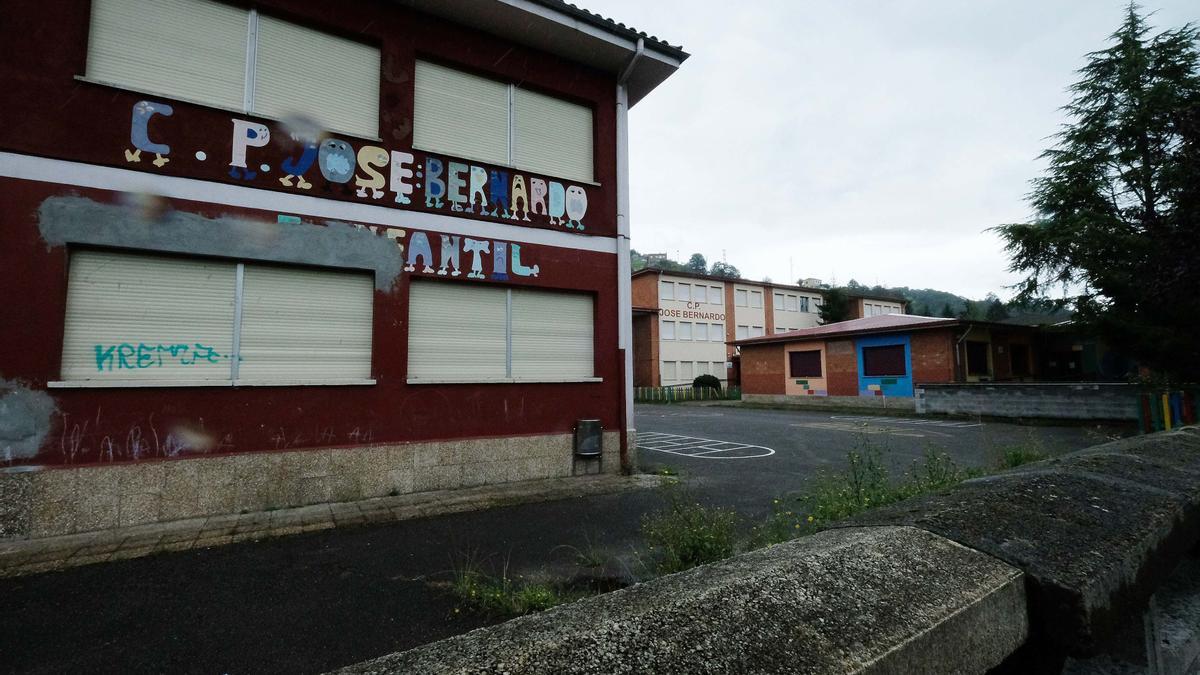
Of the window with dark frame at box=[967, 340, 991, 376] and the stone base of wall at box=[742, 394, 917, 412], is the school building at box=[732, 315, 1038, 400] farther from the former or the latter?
the stone base of wall at box=[742, 394, 917, 412]

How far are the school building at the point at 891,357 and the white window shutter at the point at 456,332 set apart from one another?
21265mm

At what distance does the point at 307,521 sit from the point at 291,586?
1761 millimetres

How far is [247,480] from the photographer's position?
5953 mm

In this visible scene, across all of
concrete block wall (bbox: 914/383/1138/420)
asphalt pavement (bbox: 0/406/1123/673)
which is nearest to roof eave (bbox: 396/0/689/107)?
asphalt pavement (bbox: 0/406/1123/673)

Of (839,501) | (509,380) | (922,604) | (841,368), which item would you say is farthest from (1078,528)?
(841,368)

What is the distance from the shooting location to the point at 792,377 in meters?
28.5

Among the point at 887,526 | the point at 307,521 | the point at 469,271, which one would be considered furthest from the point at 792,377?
the point at 887,526

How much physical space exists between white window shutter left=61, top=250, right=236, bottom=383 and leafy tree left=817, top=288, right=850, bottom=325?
4667 centimetres

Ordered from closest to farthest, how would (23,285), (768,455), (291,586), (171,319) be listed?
(291,586) < (23,285) < (171,319) < (768,455)

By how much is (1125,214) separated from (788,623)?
2154cm

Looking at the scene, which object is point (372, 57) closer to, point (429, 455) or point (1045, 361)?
point (429, 455)

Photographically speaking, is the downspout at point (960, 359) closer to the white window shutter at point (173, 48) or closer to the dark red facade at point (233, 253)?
the dark red facade at point (233, 253)

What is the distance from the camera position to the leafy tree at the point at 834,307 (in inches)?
1801

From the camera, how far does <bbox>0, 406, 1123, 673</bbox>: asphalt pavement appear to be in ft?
9.83
